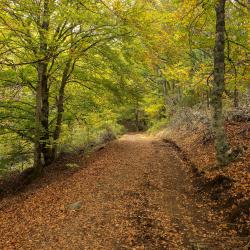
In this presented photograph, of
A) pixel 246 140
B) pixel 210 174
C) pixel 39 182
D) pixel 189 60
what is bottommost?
pixel 39 182

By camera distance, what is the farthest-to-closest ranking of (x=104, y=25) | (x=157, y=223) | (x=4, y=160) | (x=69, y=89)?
1. (x=69, y=89)
2. (x=4, y=160)
3. (x=104, y=25)
4. (x=157, y=223)

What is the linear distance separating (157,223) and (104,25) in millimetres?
8619

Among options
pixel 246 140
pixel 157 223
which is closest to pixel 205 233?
pixel 157 223

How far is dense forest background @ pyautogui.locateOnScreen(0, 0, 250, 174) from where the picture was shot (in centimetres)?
1185

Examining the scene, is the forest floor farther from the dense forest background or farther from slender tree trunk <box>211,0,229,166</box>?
the dense forest background

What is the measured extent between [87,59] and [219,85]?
7.68 meters

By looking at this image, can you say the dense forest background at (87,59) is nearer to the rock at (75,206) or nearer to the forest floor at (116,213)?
the forest floor at (116,213)

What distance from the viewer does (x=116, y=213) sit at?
29.6 ft

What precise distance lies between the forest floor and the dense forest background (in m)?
2.90

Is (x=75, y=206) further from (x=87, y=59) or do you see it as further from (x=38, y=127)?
(x=87, y=59)

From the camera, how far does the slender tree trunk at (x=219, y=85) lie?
1068 cm

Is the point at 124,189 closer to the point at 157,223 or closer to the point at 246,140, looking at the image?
the point at 157,223

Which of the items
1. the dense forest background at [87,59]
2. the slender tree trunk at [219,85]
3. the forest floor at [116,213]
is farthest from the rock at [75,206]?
the dense forest background at [87,59]

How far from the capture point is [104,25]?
13203 millimetres
